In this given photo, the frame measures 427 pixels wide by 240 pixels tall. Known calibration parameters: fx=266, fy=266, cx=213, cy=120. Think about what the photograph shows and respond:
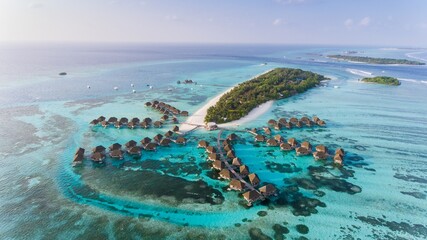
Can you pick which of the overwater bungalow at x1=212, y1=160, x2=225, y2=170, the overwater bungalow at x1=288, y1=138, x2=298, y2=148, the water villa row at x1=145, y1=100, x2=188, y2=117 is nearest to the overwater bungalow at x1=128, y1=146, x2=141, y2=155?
the overwater bungalow at x1=212, y1=160, x2=225, y2=170

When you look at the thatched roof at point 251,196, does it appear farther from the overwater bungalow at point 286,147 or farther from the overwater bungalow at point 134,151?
the overwater bungalow at point 134,151

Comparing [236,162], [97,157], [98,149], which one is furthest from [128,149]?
[236,162]

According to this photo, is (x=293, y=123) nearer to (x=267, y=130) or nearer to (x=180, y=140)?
(x=267, y=130)

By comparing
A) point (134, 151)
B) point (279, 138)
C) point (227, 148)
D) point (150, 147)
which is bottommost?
point (134, 151)

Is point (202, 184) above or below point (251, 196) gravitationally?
below

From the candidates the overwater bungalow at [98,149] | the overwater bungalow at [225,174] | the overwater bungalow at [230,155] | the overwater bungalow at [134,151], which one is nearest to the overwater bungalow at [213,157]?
the overwater bungalow at [230,155]

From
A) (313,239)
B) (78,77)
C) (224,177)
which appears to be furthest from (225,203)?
(78,77)
